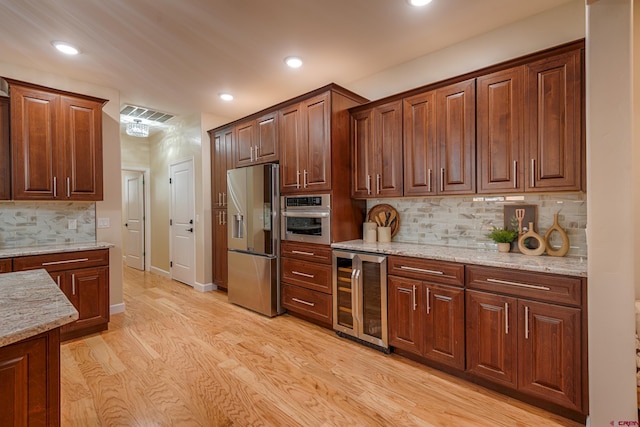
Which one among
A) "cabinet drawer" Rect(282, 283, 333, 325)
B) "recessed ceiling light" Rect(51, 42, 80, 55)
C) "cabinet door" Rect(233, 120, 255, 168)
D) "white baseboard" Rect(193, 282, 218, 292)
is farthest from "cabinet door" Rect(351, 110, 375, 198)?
"white baseboard" Rect(193, 282, 218, 292)

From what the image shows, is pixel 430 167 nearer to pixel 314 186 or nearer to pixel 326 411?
pixel 314 186

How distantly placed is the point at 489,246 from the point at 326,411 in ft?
6.13

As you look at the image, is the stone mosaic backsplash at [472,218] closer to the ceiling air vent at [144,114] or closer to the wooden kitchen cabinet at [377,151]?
the wooden kitchen cabinet at [377,151]

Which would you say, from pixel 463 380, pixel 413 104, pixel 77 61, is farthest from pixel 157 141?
pixel 463 380

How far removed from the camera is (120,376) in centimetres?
235

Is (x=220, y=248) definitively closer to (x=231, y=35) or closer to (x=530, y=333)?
(x=231, y=35)

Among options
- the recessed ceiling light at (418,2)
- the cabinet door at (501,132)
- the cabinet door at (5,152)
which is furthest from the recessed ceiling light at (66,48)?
the cabinet door at (501,132)

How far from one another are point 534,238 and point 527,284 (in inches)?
24.2

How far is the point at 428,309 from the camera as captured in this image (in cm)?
238

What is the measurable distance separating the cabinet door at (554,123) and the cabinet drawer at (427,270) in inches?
31.9

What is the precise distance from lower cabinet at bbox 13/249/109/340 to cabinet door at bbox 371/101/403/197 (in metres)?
2.97

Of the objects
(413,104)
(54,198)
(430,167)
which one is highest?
(413,104)

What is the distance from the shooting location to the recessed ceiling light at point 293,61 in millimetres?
3049

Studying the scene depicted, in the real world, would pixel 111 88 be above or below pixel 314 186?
above
